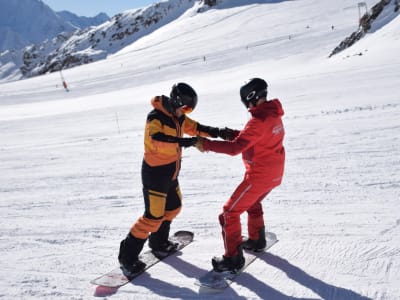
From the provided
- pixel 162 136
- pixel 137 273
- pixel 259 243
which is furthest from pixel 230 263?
pixel 162 136

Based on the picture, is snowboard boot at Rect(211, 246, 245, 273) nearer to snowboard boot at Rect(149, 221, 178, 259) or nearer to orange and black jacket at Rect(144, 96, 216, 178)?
snowboard boot at Rect(149, 221, 178, 259)

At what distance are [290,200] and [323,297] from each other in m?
2.27

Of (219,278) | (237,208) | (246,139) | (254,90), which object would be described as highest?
(254,90)

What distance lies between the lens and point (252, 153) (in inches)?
153

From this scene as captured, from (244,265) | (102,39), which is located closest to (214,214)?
(244,265)

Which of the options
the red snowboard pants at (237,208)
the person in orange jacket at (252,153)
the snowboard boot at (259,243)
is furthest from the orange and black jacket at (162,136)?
the snowboard boot at (259,243)

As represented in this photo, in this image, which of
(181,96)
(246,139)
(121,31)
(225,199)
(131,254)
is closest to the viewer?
(246,139)

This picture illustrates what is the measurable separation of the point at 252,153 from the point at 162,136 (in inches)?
32.4

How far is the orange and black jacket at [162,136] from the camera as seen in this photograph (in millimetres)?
3883

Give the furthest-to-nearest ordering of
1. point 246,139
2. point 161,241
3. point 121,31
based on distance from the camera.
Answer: point 121,31 → point 161,241 → point 246,139

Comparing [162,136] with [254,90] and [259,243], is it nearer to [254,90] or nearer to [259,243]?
[254,90]

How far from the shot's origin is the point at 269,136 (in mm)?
3801

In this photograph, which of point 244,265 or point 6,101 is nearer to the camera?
point 244,265

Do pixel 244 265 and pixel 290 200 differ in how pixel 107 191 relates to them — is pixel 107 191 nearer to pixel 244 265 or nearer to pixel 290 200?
pixel 290 200
